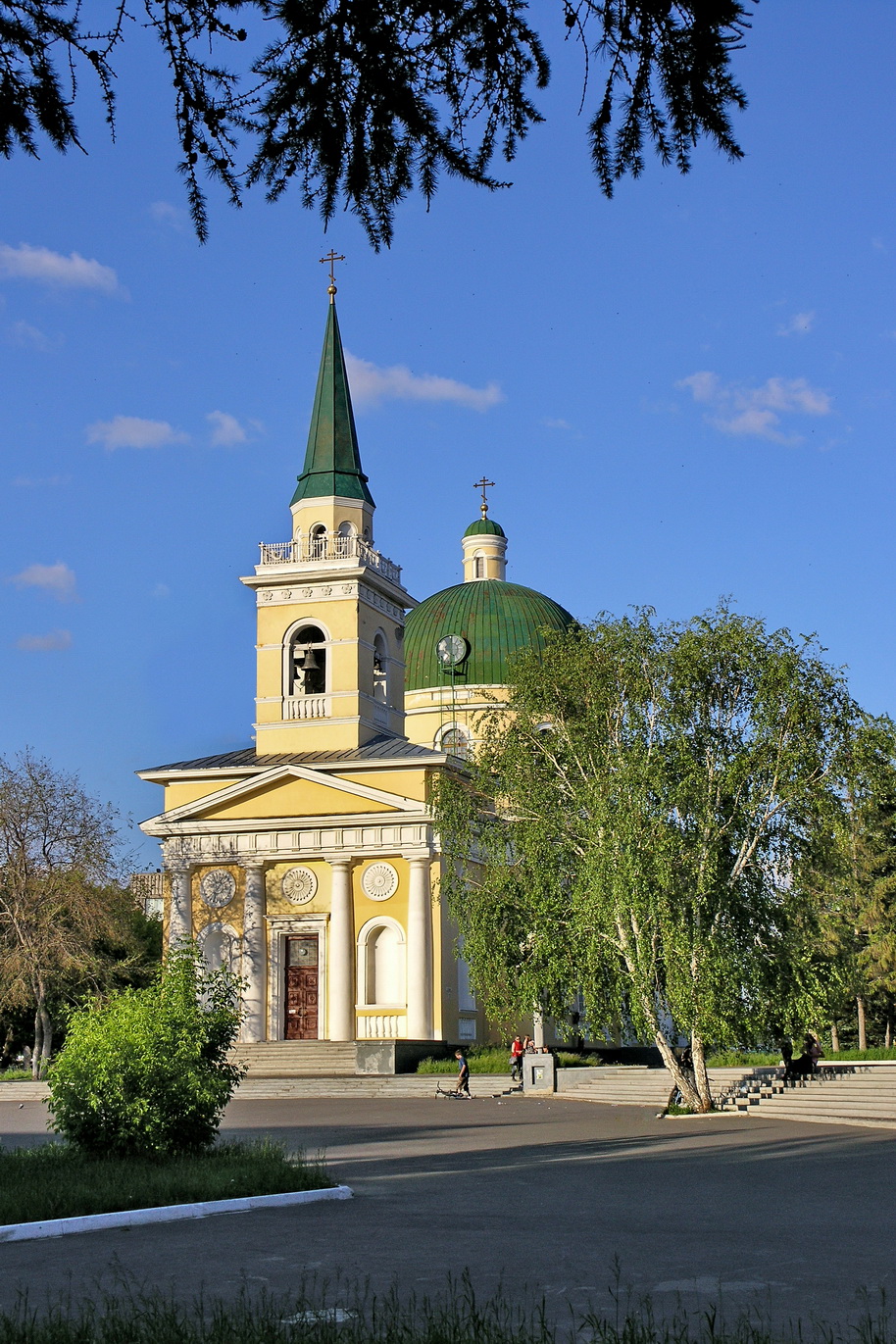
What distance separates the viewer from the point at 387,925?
42250 mm

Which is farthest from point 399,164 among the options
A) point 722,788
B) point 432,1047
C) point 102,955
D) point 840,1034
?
point 840,1034

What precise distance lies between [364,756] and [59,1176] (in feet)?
96.0

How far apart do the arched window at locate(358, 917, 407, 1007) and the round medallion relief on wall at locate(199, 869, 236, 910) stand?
4218 millimetres

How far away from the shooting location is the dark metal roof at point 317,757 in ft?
139

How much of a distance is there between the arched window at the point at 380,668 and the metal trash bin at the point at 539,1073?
15763mm

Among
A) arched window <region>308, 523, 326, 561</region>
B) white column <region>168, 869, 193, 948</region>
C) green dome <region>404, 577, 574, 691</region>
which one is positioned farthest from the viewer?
green dome <region>404, 577, 574, 691</region>

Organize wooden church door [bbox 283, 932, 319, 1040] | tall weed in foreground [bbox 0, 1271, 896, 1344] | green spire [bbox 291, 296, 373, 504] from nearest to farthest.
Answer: tall weed in foreground [bbox 0, 1271, 896, 1344] < wooden church door [bbox 283, 932, 319, 1040] < green spire [bbox 291, 296, 373, 504]

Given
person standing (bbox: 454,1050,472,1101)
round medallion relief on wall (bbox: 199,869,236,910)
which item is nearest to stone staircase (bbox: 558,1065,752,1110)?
person standing (bbox: 454,1050,472,1101)

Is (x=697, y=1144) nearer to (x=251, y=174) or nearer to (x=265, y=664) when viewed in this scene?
(x=251, y=174)

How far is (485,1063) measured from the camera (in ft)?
124

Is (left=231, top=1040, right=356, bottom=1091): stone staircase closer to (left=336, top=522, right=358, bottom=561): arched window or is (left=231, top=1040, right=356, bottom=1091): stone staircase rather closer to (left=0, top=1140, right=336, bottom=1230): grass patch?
(left=336, top=522, right=358, bottom=561): arched window

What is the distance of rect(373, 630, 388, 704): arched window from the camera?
4716 cm

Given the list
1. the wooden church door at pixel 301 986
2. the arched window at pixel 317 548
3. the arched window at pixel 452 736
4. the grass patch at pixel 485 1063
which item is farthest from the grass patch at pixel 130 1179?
the arched window at pixel 452 736

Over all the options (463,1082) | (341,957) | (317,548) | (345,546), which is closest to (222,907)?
(341,957)
